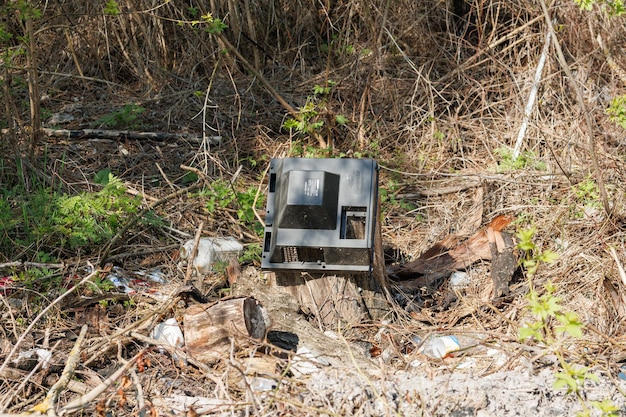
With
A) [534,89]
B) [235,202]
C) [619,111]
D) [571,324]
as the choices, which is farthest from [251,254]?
[534,89]

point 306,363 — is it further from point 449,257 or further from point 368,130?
point 368,130

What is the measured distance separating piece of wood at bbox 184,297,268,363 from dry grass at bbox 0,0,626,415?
3.4 inches

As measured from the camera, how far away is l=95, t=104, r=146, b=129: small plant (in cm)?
659

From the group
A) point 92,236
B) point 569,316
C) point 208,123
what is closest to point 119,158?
point 208,123

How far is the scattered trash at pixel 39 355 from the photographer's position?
3.90m

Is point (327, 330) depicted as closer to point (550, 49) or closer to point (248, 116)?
point (248, 116)

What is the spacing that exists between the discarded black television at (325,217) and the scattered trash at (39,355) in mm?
1175

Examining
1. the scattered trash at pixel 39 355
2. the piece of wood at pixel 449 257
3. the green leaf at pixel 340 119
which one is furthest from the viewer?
the green leaf at pixel 340 119

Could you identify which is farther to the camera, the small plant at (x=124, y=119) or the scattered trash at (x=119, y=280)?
the small plant at (x=124, y=119)

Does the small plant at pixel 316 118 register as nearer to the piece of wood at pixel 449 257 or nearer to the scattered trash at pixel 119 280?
the piece of wood at pixel 449 257

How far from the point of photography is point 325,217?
4168 mm

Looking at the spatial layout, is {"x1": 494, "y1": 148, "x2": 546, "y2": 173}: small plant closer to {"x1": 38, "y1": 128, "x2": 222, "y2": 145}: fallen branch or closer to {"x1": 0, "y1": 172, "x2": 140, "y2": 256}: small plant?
{"x1": 38, "y1": 128, "x2": 222, "y2": 145}: fallen branch

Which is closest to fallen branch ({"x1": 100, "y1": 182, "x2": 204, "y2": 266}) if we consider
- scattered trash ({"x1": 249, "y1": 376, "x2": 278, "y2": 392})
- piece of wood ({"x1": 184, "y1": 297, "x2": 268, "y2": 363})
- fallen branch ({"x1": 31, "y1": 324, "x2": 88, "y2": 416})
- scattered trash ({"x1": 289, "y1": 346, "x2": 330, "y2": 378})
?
piece of wood ({"x1": 184, "y1": 297, "x2": 268, "y2": 363})

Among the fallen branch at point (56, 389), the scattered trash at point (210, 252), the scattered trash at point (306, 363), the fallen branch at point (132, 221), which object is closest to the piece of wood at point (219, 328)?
the scattered trash at point (306, 363)
